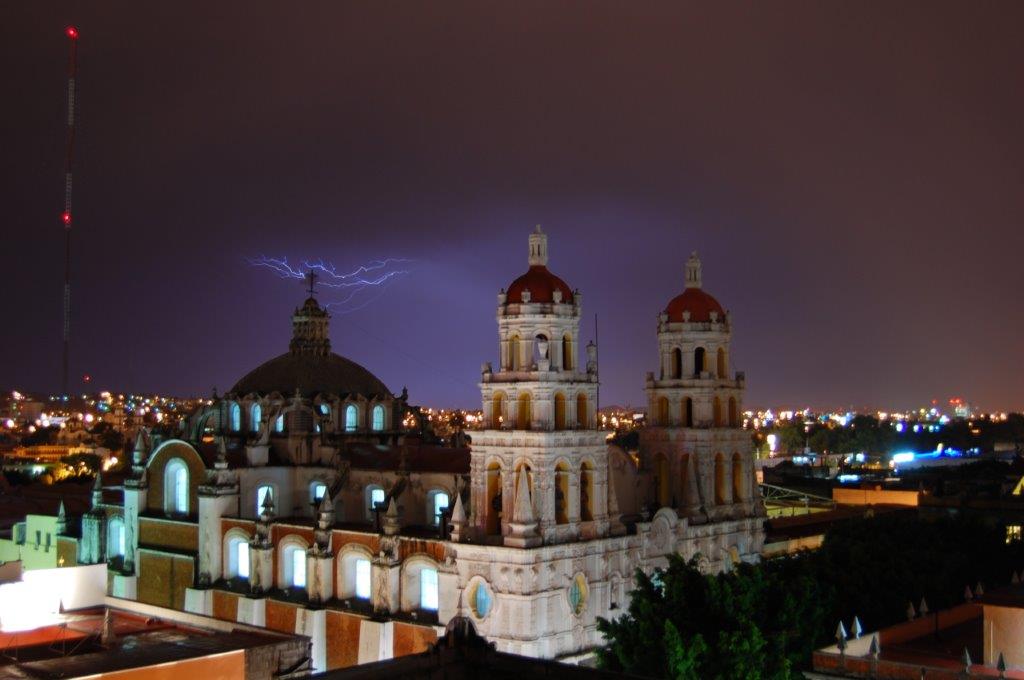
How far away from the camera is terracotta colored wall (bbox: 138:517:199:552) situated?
165 ft

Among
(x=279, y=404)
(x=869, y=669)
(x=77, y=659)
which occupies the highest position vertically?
(x=279, y=404)

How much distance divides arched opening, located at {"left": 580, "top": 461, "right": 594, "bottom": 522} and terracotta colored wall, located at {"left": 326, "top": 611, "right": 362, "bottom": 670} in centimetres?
883

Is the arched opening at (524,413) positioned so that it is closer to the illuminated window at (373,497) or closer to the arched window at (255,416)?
the illuminated window at (373,497)

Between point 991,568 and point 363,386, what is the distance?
2902cm

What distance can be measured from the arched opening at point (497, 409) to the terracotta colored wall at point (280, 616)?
10.9m

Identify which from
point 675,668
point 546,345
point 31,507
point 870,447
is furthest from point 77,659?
point 870,447

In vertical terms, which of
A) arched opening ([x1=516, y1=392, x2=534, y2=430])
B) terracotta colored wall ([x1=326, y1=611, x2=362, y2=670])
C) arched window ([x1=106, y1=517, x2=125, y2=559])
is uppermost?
arched opening ([x1=516, y1=392, x2=534, y2=430])

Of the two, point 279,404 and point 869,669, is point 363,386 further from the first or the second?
point 869,669

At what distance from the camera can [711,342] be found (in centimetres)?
4909

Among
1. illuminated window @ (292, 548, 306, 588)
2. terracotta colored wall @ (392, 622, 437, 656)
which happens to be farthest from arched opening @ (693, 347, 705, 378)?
illuminated window @ (292, 548, 306, 588)

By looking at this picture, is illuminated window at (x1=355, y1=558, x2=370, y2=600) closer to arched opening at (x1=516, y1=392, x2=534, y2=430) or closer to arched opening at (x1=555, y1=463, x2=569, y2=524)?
arched opening at (x1=555, y1=463, x2=569, y2=524)

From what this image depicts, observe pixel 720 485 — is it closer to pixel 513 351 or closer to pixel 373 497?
pixel 513 351

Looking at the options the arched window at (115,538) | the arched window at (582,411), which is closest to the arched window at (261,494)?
the arched window at (115,538)

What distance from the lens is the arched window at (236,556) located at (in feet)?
159
